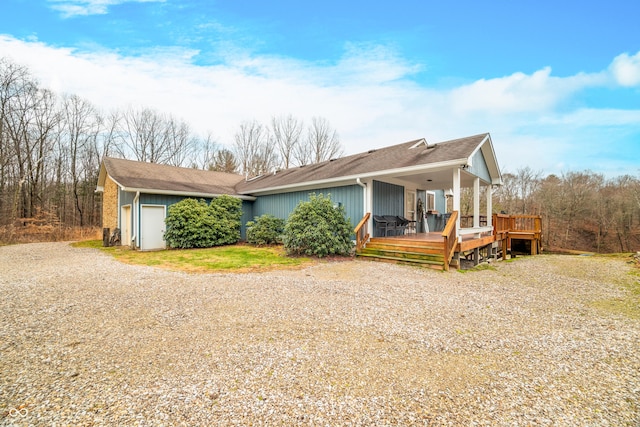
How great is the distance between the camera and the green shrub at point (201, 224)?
1165 centimetres

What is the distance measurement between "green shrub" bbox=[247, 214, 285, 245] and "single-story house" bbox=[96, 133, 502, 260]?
0.84 metres

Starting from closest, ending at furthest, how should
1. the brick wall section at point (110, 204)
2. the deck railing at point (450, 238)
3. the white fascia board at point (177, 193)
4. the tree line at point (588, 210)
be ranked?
the deck railing at point (450, 238) → the white fascia board at point (177, 193) → the brick wall section at point (110, 204) → the tree line at point (588, 210)

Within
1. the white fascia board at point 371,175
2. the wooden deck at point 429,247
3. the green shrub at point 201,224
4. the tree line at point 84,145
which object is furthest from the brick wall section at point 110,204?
the wooden deck at point 429,247

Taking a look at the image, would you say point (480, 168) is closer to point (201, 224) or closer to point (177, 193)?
point (201, 224)

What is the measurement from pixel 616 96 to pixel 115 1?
74.1 feet

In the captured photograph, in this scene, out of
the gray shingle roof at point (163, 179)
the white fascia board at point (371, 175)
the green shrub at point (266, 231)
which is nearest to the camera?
the white fascia board at point (371, 175)

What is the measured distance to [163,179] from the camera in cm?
1390

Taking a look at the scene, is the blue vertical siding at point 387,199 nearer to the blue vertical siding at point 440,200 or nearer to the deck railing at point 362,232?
the deck railing at point 362,232

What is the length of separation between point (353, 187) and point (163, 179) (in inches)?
380

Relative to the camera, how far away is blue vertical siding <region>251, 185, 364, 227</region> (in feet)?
34.7

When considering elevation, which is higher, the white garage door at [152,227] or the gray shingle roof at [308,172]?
the gray shingle roof at [308,172]

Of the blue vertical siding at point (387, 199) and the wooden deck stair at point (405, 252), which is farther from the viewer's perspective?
the blue vertical siding at point (387, 199)

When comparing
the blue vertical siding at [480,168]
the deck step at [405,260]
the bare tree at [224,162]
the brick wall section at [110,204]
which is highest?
the bare tree at [224,162]

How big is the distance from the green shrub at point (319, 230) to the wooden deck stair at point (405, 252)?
2.55 ft
